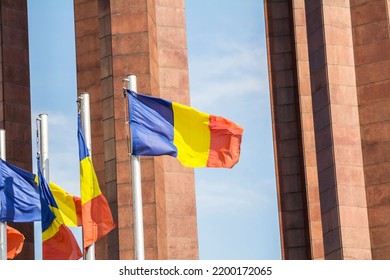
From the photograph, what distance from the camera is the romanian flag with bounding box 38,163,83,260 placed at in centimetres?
3606

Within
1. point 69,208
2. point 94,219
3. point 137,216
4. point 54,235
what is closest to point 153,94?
point 69,208

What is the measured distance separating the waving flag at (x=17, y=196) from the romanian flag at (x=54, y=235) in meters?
1.93

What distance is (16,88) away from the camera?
50.0 metres

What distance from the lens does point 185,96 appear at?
41219 millimetres

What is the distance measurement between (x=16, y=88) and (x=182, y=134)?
1797cm

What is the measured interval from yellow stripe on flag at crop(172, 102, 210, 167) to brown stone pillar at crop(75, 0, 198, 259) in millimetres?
5214

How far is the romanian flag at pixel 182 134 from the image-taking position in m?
32.8

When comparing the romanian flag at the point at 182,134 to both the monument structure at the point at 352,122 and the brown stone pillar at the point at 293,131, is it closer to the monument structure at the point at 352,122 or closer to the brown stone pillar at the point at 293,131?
the monument structure at the point at 352,122

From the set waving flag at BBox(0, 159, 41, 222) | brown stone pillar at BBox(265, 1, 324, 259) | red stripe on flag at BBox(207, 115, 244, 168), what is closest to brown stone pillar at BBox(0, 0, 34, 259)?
brown stone pillar at BBox(265, 1, 324, 259)

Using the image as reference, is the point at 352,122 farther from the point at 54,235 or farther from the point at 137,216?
the point at 137,216

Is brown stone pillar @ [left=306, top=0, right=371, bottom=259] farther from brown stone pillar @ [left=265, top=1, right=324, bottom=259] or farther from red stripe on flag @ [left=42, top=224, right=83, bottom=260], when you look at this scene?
red stripe on flag @ [left=42, top=224, right=83, bottom=260]
